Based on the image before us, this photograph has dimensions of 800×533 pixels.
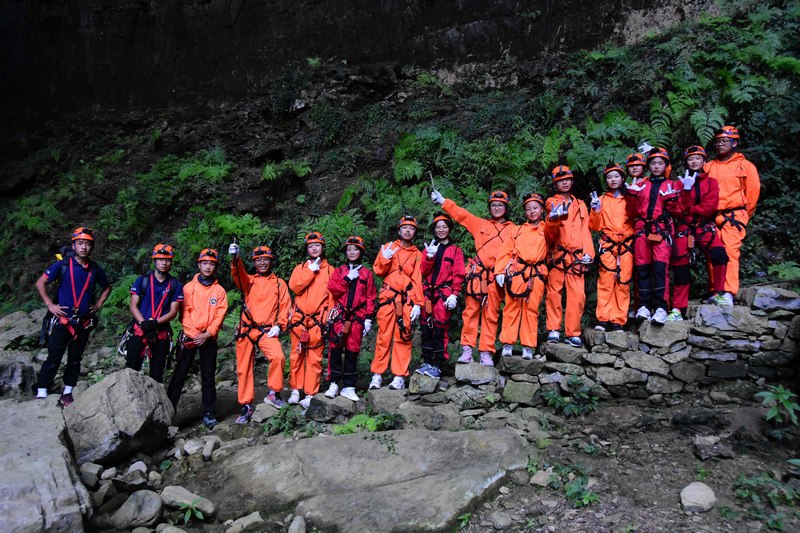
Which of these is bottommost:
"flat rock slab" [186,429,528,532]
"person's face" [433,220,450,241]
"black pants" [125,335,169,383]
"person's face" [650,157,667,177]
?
"flat rock slab" [186,429,528,532]

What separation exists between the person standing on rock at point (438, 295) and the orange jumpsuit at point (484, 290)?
0.20 meters

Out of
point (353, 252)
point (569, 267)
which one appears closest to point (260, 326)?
point (353, 252)

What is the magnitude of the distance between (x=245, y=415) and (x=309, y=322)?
1433mm

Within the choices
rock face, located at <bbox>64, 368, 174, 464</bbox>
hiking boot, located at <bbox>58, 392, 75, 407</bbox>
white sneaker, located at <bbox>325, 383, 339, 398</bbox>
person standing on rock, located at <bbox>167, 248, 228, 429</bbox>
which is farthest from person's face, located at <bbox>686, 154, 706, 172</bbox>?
hiking boot, located at <bbox>58, 392, 75, 407</bbox>

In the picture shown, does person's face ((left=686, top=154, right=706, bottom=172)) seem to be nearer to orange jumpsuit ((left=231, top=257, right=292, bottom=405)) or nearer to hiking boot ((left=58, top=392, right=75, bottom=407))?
orange jumpsuit ((left=231, top=257, right=292, bottom=405))

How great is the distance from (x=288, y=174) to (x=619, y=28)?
9.10 m

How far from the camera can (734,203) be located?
622 cm

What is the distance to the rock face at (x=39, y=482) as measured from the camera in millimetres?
3738

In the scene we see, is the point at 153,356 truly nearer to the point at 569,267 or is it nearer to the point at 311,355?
the point at 311,355

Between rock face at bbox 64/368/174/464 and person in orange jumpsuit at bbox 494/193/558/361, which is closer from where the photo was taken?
rock face at bbox 64/368/174/464

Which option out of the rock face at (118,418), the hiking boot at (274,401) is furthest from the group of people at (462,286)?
the rock face at (118,418)

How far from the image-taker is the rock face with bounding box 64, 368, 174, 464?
17.8 feet

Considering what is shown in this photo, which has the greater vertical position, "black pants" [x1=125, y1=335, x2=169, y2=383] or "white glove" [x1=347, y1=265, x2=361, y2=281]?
"white glove" [x1=347, y1=265, x2=361, y2=281]

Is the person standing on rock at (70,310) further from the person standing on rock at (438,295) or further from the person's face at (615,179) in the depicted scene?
the person's face at (615,179)
